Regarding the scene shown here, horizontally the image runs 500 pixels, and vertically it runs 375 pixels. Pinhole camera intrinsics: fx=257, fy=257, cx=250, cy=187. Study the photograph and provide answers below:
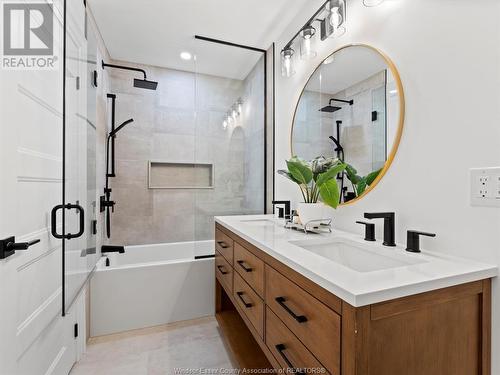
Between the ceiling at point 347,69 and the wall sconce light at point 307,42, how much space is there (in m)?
0.16

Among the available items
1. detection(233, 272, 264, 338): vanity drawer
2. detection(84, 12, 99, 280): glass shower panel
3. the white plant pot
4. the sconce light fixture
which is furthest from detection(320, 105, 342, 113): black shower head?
detection(84, 12, 99, 280): glass shower panel

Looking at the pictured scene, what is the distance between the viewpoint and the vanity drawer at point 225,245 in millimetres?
1688

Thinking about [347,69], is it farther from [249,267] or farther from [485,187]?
[249,267]

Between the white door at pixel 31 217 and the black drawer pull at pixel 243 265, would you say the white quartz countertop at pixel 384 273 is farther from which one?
the white door at pixel 31 217

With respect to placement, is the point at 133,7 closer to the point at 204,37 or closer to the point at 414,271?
the point at 204,37

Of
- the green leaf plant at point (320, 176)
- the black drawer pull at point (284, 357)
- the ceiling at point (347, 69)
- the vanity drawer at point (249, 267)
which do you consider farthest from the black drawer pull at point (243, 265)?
the ceiling at point (347, 69)

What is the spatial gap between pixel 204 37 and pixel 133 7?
0.62m

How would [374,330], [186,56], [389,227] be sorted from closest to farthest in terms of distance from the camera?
[374,330]
[389,227]
[186,56]

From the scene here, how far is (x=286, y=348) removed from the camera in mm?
963

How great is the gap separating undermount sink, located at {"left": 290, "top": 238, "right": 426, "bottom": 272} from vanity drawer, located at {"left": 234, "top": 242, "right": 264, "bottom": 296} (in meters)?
0.20

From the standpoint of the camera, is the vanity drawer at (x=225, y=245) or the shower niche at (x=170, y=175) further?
the shower niche at (x=170, y=175)

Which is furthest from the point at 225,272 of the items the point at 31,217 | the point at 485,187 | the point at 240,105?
the point at 240,105

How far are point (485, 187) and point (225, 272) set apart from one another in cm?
150

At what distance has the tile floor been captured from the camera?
1656 millimetres
